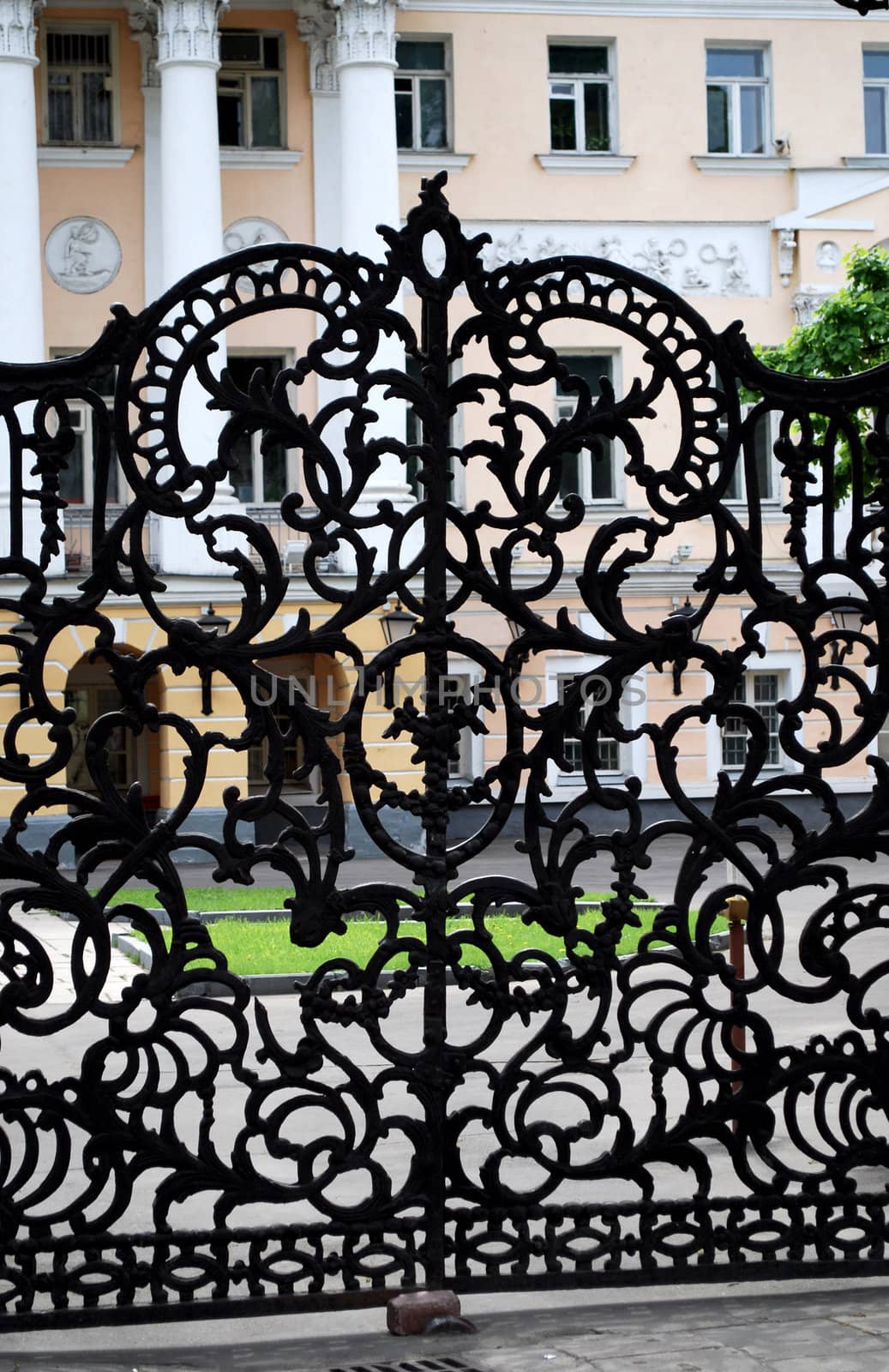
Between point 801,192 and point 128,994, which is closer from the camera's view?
point 128,994

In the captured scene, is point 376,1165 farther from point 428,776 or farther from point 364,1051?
point 364,1051

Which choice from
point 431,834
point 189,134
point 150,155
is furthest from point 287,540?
point 431,834

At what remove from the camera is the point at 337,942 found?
543 inches

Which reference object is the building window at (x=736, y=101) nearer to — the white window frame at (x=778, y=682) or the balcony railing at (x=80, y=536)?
the white window frame at (x=778, y=682)

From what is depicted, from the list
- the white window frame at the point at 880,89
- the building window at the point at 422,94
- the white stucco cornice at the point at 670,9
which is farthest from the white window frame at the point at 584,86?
the white window frame at the point at 880,89

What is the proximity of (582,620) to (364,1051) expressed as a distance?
15.2 m

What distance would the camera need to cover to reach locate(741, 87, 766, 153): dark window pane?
2573 cm

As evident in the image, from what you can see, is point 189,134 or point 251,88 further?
point 251,88

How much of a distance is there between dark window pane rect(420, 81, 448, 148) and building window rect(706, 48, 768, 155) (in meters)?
3.56

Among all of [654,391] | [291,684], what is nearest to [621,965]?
[291,684]

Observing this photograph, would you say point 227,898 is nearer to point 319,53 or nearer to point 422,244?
point 319,53

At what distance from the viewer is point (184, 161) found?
22234 millimetres

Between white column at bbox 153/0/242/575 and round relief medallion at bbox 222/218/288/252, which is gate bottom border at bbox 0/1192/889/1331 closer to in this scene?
white column at bbox 153/0/242/575

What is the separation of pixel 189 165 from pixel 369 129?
7.18 feet
